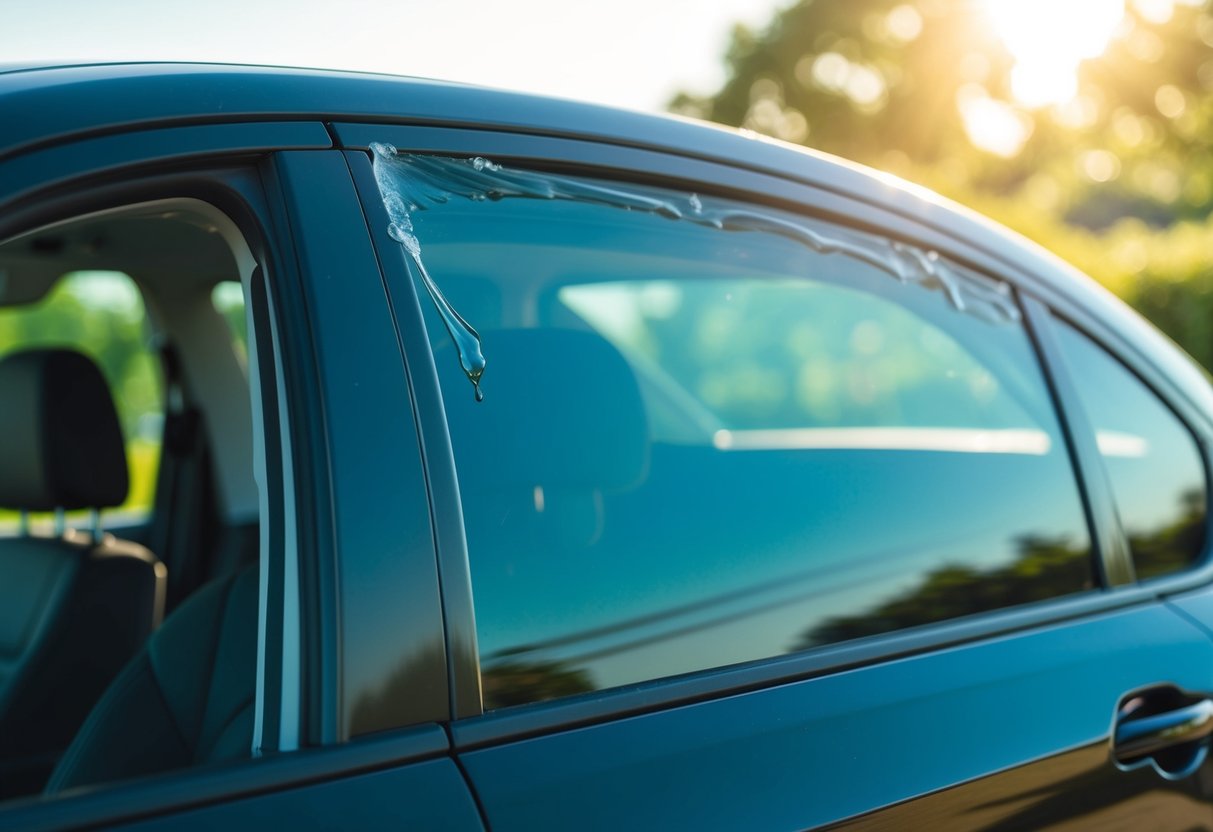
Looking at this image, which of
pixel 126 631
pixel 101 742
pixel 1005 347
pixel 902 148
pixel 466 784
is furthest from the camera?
pixel 902 148

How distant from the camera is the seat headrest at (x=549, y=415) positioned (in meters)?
1.33

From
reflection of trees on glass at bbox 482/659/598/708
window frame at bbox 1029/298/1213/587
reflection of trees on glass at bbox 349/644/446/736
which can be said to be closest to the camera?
reflection of trees on glass at bbox 349/644/446/736

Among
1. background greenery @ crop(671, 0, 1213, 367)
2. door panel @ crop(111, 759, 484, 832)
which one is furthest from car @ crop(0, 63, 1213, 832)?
background greenery @ crop(671, 0, 1213, 367)

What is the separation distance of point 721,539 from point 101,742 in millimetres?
856

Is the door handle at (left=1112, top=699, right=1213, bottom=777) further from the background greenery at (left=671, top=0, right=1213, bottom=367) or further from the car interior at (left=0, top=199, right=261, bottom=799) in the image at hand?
the background greenery at (left=671, top=0, right=1213, bottom=367)

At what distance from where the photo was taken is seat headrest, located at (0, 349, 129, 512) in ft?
7.50

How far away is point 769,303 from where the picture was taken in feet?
6.39

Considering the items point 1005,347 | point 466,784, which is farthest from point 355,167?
point 1005,347

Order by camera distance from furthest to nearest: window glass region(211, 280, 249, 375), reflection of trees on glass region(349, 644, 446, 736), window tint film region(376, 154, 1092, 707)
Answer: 1. window glass region(211, 280, 249, 375)
2. window tint film region(376, 154, 1092, 707)
3. reflection of trees on glass region(349, 644, 446, 736)

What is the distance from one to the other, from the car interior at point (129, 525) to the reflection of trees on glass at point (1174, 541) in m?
1.25

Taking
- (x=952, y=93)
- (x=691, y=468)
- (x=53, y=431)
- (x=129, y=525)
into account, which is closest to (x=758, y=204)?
(x=691, y=468)

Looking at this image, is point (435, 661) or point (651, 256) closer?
point (435, 661)

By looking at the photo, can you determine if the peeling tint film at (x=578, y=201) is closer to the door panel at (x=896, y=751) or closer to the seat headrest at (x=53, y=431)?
the door panel at (x=896, y=751)

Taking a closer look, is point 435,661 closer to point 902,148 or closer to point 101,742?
point 101,742
